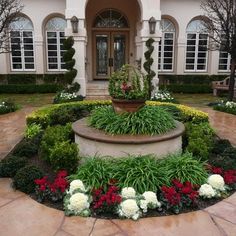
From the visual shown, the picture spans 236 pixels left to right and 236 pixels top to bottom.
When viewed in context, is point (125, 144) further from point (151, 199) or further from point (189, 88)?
point (189, 88)

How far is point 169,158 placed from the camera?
16.8 feet

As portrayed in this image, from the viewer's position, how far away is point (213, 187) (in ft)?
14.8

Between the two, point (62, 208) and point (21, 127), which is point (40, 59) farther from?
point (62, 208)

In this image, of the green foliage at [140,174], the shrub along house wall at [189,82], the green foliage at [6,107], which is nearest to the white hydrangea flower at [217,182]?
the green foliage at [140,174]

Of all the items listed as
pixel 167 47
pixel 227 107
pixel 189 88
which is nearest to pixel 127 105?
pixel 227 107

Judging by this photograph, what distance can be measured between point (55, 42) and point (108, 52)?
10.1ft

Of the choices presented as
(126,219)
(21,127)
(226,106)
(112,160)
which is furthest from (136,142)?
(226,106)

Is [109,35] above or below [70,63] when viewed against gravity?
above

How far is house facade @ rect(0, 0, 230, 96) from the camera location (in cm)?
1661

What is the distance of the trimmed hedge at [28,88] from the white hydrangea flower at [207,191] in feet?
42.8

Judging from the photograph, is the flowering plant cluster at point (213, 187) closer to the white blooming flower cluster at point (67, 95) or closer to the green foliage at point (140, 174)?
the green foliage at point (140, 174)

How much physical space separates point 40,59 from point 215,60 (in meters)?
10.1

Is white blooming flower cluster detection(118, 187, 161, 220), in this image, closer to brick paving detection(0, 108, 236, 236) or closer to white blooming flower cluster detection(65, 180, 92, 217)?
brick paving detection(0, 108, 236, 236)

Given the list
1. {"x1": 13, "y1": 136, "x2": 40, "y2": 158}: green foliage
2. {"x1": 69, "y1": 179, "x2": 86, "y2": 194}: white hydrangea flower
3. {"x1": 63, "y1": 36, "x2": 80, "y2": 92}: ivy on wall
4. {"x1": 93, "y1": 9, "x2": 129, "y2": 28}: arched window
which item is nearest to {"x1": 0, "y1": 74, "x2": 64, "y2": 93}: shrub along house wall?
{"x1": 63, "y1": 36, "x2": 80, "y2": 92}: ivy on wall
